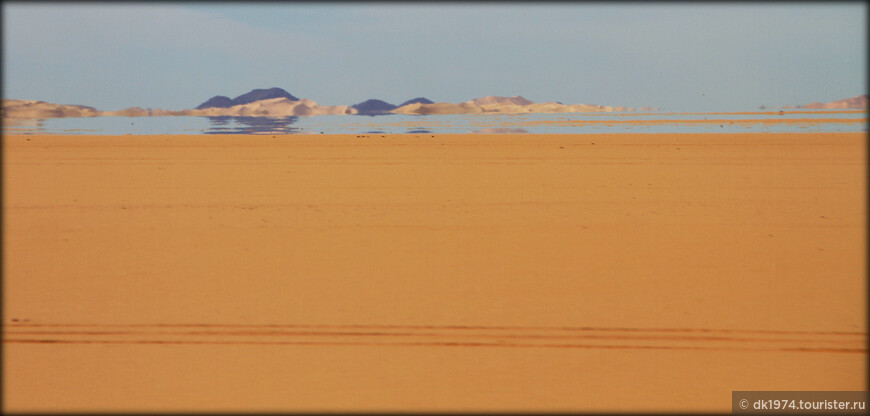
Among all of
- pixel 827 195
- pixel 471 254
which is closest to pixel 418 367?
pixel 471 254

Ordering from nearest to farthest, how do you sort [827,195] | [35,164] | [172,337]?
[172,337] → [827,195] → [35,164]

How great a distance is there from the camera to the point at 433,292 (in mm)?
5445

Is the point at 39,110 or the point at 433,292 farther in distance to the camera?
the point at 39,110

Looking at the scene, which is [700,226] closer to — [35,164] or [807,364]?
[807,364]

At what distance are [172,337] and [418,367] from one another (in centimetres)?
202

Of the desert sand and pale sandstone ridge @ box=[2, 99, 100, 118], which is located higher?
pale sandstone ridge @ box=[2, 99, 100, 118]

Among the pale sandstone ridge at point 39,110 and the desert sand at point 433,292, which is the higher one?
the pale sandstone ridge at point 39,110

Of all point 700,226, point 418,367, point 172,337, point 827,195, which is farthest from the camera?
point 827,195

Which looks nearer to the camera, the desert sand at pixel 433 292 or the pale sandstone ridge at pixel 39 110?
the desert sand at pixel 433 292

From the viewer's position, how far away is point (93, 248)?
6.93 m

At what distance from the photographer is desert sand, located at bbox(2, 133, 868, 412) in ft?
12.5

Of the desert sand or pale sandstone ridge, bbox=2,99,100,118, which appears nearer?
the desert sand

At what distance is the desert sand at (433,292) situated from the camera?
3.80 m

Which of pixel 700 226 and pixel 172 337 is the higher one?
pixel 700 226
